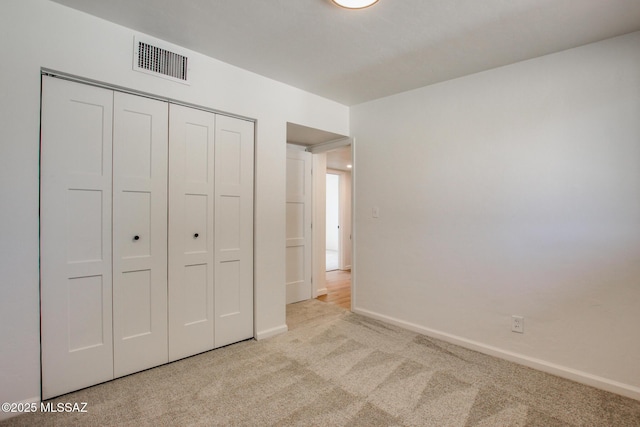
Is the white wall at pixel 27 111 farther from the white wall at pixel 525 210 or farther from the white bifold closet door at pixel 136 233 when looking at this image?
the white wall at pixel 525 210

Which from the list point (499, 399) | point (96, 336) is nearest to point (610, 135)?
point (499, 399)

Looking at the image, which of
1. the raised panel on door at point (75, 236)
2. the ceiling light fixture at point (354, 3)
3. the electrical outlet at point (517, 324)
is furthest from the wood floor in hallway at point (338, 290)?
the ceiling light fixture at point (354, 3)

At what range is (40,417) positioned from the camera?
1.84m

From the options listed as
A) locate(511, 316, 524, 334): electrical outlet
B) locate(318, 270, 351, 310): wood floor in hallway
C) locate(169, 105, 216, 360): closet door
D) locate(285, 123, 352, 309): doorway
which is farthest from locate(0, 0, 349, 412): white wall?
locate(511, 316, 524, 334): electrical outlet

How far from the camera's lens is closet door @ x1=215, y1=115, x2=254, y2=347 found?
2.76 m

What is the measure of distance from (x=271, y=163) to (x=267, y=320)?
4.96 ft

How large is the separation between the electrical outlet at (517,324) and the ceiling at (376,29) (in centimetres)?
209

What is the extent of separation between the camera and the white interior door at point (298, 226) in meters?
4.20

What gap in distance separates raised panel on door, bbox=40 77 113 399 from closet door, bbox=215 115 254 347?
81 centimetres

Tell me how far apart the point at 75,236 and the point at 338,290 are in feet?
A: 11.6

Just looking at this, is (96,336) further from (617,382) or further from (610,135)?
(610,135)

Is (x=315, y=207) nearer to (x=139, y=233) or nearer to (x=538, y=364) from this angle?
(x=139, y=233)

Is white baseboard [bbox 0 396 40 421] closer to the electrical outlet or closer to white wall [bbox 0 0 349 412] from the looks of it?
white wall [bbox 0 0 349 412]

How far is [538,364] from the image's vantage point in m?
2.46
